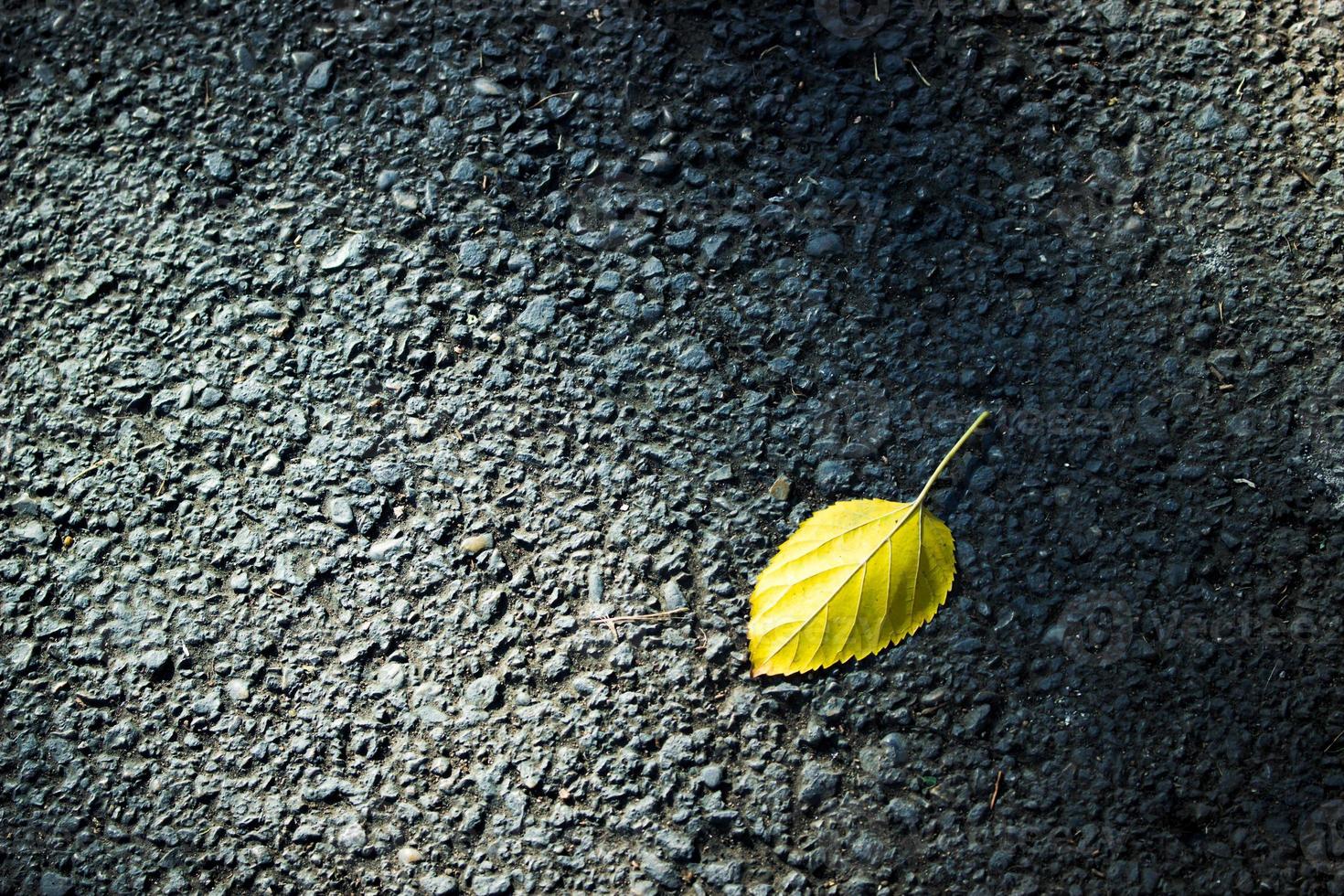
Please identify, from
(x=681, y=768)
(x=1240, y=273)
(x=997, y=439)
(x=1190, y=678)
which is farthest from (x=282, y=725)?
(x=1240, y=273)

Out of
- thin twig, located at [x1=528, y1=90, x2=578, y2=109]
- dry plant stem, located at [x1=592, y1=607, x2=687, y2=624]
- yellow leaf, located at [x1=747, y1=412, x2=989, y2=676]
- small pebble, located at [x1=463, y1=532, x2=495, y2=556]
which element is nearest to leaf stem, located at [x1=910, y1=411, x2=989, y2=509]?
yellow leaf, located at [x1=747, y1=412, x2=989, y2=676]

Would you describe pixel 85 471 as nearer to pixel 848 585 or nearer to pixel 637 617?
pixel 637 617

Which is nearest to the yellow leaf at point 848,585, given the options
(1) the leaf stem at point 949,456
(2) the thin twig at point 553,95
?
(1) the leaf stem at point 949,456

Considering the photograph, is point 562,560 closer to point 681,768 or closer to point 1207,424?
point 681,768

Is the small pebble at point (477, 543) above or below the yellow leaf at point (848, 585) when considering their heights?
above

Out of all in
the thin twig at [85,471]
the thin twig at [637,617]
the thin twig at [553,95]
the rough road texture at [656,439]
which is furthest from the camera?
the thin twig at [553,95]

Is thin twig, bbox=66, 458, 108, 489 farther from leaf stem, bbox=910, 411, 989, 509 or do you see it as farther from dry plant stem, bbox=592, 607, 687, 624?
leaf stem, bbox=910, 411, 989, 509

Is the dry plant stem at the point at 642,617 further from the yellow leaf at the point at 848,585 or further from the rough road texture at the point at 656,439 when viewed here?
the yellow leaf at the point at 848,585

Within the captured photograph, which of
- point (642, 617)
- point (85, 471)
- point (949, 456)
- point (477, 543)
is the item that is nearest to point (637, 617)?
point (642, 617)
